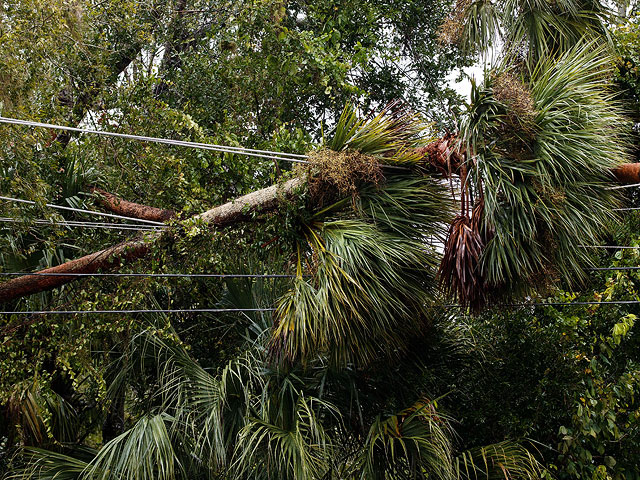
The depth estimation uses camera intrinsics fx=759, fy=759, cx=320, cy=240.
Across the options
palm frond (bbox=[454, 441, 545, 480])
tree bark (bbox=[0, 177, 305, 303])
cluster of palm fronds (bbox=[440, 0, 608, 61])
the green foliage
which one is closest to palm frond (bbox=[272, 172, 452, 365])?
the green foliage

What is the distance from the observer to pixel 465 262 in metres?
5.05

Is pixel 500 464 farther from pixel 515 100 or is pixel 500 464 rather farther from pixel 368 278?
pixel 515 100

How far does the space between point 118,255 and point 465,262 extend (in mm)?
3049

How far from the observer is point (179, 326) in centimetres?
790

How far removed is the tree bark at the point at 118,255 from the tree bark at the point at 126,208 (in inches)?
13.1

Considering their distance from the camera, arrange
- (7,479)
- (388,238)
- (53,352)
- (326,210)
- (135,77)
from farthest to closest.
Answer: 1. (135,77)
2. (53,352)
3. (7,479)
4. (326,210)
5. (388,238)

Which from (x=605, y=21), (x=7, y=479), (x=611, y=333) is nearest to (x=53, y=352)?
(x=7, y=479)

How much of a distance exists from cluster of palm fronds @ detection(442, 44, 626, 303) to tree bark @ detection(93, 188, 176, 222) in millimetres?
2881

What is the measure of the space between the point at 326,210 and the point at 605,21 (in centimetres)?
369

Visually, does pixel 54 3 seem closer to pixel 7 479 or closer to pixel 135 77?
pixel 135 77

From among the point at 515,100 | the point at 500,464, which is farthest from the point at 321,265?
the point at 500,464

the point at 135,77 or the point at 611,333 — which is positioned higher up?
the point at 135,77

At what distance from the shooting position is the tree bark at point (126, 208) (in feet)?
22.4

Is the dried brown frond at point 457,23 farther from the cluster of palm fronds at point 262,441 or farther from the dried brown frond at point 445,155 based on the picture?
the cluster of palm fronds at point 262,441
